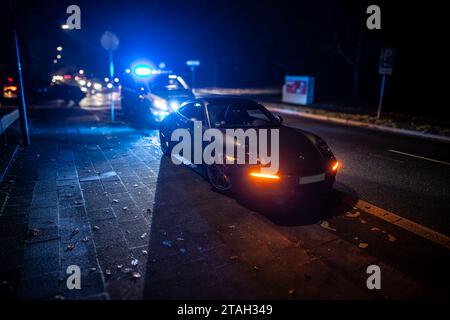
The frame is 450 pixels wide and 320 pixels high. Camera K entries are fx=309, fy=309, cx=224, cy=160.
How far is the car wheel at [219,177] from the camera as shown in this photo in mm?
5410

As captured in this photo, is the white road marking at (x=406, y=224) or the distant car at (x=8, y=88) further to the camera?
the distant car at (x=8, y=88)

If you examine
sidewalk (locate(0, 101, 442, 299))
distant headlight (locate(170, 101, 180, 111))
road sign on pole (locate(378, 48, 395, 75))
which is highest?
road sign on pole (locate(378, 48, 395, 75))

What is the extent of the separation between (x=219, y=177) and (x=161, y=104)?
6987 mm

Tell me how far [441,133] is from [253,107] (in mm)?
8435

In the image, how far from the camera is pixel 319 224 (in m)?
4.53

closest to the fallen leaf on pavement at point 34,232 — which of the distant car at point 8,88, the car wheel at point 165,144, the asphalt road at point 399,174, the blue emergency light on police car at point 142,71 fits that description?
the car wheel at point 165,144

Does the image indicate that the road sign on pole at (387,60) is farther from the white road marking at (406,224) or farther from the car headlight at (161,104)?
the white road marking at (406,224)

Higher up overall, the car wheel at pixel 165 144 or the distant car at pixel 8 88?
the distant car at pixel 8 88

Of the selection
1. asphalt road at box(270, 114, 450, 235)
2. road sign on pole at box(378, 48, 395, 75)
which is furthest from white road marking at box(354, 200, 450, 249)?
road sign on pole at box(378, 48, 395, 75)

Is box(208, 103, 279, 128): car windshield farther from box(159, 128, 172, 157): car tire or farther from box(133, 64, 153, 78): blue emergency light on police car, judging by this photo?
box(133, 64, 153, 78): blue emergency light on police car

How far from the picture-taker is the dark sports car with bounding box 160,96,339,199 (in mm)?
4703

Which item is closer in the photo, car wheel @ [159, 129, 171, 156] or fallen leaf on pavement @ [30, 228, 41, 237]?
fallen leaf on pavement @ [30, 228, 41, 237]

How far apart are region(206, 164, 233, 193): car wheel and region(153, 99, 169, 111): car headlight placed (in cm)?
647
